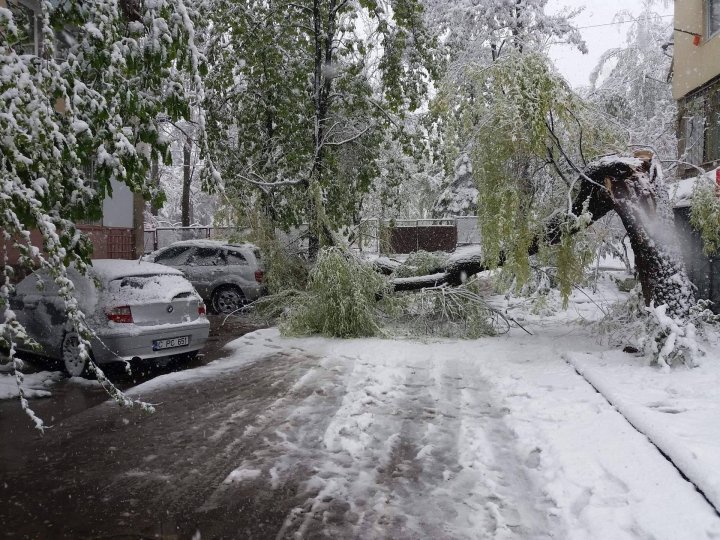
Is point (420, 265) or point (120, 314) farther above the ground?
point (420, 265)

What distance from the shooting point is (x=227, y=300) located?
1349 centimetres

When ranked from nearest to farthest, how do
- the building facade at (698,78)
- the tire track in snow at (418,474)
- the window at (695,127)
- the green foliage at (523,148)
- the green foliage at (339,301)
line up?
the tire track in snow at (418,474), the green foliage at (523,148), the green foliage at (339,301), the building facade at (698,78), the window at (695,127)

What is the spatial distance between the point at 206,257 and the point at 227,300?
120cm

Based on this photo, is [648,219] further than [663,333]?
Yes

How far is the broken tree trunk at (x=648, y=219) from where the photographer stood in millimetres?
7379

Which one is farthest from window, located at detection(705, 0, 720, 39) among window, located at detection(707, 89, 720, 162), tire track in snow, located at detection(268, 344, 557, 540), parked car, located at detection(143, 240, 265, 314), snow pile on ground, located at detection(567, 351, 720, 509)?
tire track in snow, located at detection(268, 344, 557, 540)

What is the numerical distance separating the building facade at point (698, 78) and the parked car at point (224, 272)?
10889mm

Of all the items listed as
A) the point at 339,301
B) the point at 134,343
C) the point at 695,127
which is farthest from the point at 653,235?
the point at 695,127

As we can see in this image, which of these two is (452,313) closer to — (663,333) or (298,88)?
(663,333)

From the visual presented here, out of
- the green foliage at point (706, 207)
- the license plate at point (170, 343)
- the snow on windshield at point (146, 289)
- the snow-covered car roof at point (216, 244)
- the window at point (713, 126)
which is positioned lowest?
the license plate at point (170, 343)

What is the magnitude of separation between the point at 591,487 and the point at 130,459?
3.59 m

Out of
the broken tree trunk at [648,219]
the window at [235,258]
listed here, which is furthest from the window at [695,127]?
the window at [235,258]

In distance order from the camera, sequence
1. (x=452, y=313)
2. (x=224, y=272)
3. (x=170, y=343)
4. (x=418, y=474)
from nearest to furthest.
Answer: (x=418, y=474) < (x=170, y=343) < (x=452, y=313) < (x=224, y=272)

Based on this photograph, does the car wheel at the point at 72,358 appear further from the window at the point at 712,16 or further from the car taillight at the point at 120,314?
the window at the point at 712,16
